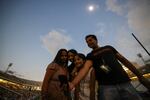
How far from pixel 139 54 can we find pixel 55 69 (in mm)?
48652

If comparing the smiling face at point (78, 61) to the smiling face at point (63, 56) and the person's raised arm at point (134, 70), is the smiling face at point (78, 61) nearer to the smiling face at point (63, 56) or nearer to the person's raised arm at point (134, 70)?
the smiling face at point (63, 56)

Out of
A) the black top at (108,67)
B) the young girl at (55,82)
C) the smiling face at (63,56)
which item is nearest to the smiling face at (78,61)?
the smiling face at (63,56)

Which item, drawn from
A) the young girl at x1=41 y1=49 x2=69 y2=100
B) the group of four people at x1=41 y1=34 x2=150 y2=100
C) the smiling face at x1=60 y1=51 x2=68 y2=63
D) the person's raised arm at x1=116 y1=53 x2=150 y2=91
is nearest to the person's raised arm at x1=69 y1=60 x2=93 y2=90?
the group of four people at x1=41 y1=34 x2=150 y2=100

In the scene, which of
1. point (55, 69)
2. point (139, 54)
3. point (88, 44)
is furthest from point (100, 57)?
point (139, 54)

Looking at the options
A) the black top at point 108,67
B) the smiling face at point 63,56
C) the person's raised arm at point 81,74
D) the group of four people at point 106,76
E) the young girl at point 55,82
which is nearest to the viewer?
the person's raised arm at point 81,74

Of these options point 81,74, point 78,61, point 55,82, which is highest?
point 78,61

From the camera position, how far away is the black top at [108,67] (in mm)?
2494

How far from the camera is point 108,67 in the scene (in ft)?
8.32

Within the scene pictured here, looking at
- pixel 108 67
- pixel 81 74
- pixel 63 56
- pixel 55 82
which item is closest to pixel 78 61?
pixel 63 56

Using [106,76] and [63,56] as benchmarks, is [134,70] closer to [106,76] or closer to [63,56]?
[106,76]

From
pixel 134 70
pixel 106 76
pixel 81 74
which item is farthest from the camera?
pixel 134 70

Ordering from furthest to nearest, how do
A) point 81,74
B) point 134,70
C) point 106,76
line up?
point 134,70, point 106,76, point 81,74

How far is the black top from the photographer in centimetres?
249

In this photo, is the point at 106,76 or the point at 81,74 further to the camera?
the point at 106,76
